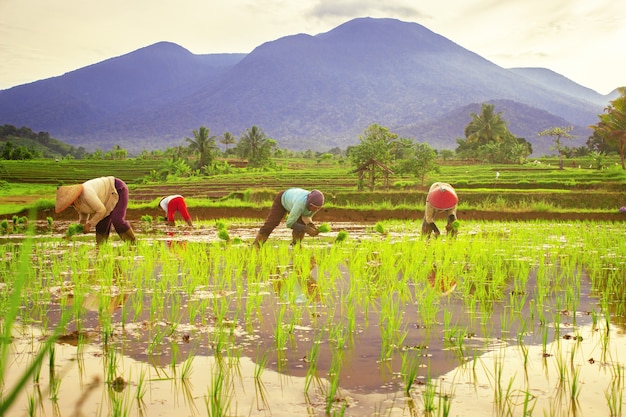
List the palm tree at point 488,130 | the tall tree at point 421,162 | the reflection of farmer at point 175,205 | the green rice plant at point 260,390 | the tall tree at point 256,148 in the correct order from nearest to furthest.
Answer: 1. the green rice plant at point 260,390
2. the reflection of farmer at point 175,205
3. the tall tree at point 421,162
4. the tall tree at point 256,148
5. the palm tree at point 488,130

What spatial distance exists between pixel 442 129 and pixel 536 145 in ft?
96.5

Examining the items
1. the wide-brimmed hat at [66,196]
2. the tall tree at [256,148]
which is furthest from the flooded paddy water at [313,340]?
the tall tree at [256,148]

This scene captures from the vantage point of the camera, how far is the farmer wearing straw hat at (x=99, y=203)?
27.7 ft

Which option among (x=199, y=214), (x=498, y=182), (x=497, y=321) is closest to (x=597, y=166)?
(x=498, y=182)

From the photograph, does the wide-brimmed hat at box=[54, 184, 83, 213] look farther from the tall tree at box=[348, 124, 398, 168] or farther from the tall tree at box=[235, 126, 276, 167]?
the tall tree at box=[235, 126, 276, 167]

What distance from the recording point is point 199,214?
19.2 m

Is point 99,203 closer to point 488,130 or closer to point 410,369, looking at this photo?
point 410,369

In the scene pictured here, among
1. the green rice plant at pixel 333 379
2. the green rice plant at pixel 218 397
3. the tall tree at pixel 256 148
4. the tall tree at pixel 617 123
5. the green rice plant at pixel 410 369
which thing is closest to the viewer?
the green rice plant at pixel 218 397

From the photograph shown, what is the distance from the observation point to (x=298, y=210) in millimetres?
8719

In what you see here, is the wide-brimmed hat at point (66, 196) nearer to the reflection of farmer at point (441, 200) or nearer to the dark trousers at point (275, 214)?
the dark trousers at point (275, 214)

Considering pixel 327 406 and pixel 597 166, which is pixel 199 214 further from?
pixel 597 166

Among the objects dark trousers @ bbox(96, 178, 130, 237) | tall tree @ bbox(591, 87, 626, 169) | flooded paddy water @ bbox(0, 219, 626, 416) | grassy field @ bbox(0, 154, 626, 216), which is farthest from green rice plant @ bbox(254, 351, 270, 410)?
tall tree @ bbox(591, 87, 626, 169)

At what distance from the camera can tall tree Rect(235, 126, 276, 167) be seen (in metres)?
66.3

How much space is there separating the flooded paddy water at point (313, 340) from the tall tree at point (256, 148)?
58752 mm
